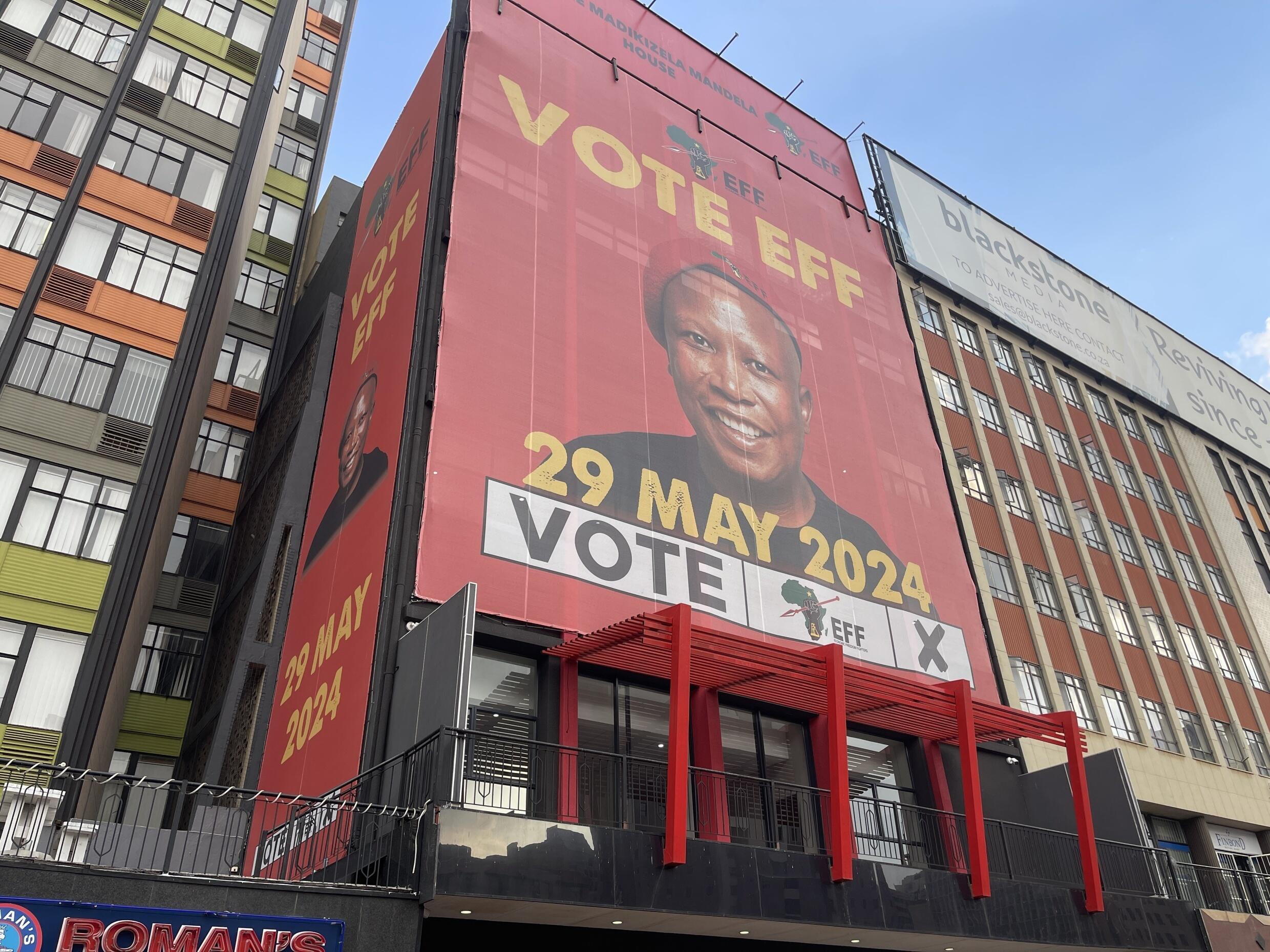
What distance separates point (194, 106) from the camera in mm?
33969

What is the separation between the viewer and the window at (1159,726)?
1380 inches

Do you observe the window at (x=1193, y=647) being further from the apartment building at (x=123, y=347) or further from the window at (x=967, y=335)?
the apartment building at (x=123, y=347)

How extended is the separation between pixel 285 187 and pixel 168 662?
72.2ft

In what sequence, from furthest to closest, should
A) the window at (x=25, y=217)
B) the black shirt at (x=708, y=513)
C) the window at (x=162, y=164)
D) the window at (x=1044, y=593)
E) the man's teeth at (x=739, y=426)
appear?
1. the window at (x=1044, y=593)
2. the window at (x=162, y=164)
3. the window at (x=25, y=217)
4. the man's teeth at (x=739, y=426)
5. the black shirt at (x=708, y=513)

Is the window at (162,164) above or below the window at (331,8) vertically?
below

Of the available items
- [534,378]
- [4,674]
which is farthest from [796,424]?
[4,674]

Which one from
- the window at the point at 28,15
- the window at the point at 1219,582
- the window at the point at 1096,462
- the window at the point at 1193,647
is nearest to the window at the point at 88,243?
the window at the point at 28,15

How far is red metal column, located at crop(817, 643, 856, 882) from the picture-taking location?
18250 millimetres

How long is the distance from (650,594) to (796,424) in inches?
333

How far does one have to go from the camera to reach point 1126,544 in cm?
4156

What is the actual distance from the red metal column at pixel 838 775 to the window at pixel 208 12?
31632mm

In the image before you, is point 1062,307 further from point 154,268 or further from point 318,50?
point 154,268

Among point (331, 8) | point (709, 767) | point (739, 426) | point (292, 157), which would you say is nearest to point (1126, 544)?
point (739, 426)

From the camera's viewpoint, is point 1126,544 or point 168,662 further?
point 1126,544
